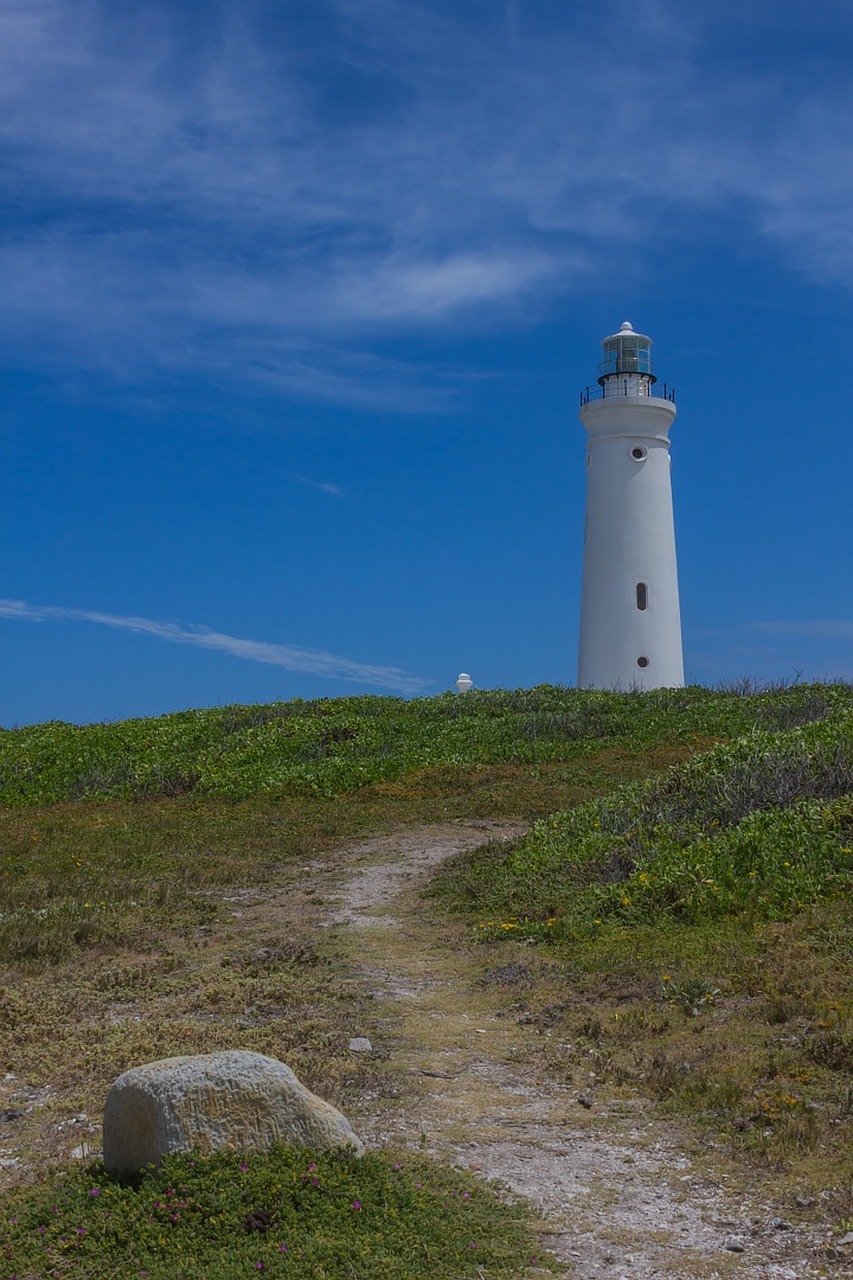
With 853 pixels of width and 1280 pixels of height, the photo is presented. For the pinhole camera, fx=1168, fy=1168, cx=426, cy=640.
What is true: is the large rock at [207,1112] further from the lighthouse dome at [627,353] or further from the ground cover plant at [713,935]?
the lighthouse dome at [627,353]

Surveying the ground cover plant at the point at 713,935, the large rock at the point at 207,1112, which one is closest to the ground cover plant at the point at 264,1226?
the large rock at the point at 207,1112

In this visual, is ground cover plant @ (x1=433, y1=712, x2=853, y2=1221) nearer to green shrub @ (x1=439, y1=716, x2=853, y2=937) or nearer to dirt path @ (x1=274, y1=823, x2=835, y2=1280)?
green shrub @ (x1=439, y1=716, x2=853, y2=937)

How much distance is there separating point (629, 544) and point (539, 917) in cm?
2616

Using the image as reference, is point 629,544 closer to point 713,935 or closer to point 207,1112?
point 713,935

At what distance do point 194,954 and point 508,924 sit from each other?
3.29 meters

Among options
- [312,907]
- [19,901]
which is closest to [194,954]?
[312,907]

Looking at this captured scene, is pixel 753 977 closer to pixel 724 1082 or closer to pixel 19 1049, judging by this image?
pixel 724 1082

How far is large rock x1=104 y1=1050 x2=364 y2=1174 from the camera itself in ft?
19.7

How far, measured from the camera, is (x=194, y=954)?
38.9ft

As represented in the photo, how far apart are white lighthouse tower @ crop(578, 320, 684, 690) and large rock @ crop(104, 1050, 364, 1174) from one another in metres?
31.3

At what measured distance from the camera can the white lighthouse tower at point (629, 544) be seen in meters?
37.2

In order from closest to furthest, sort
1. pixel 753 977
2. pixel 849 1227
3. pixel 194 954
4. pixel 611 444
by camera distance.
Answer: pixel 849 1227 < pixel 753 977 < pixel 194 954 < pixel 611 444

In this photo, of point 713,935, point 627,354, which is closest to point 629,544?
point 627,354

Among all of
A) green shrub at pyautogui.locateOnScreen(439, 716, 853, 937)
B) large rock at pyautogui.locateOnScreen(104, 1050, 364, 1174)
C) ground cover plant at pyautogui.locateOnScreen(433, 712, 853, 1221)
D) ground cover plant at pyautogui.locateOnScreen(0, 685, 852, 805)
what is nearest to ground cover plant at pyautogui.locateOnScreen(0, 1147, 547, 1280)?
large rock at pyautogui.locateOnScreen(104, 1050, 364, 1174)
